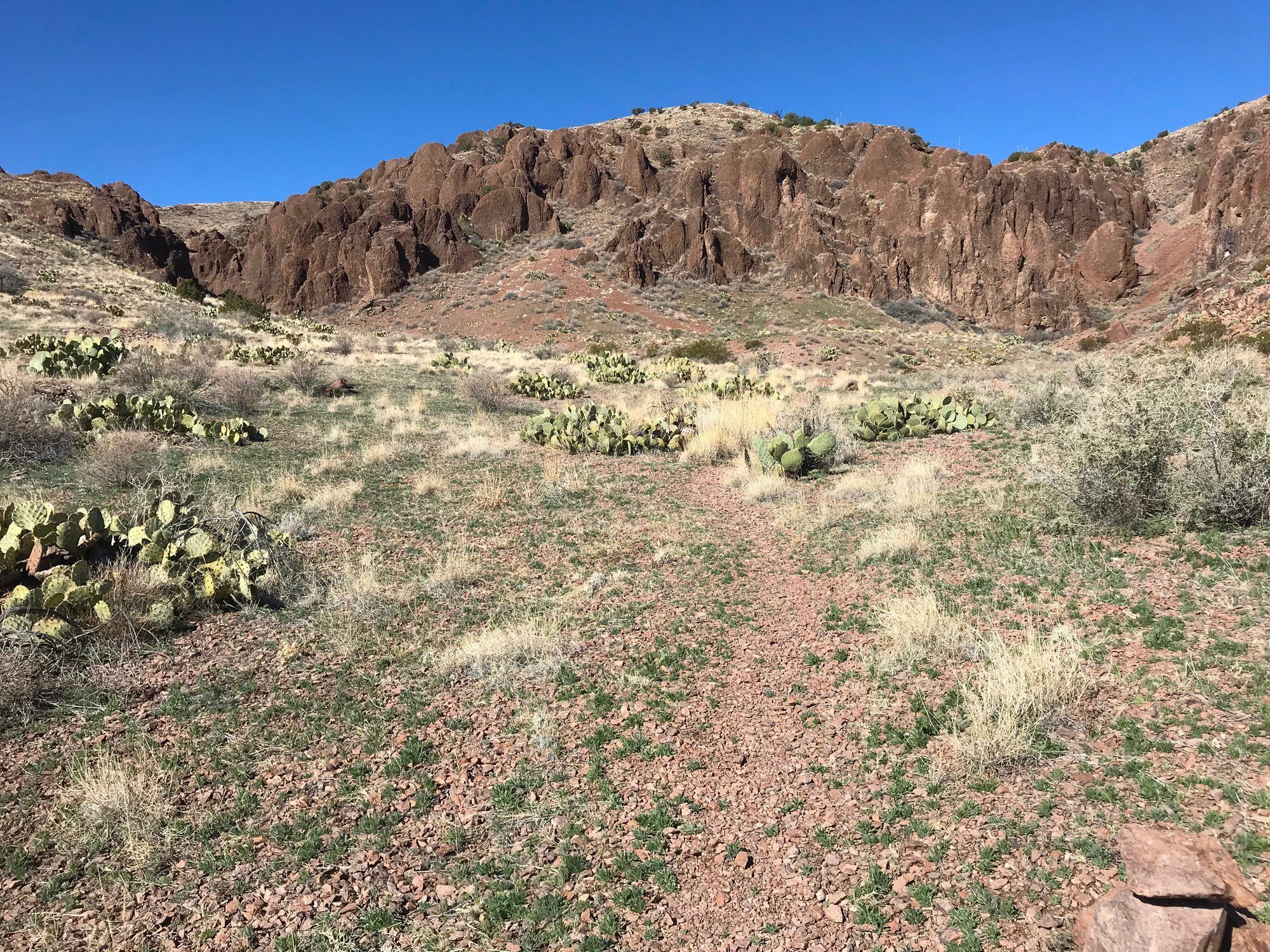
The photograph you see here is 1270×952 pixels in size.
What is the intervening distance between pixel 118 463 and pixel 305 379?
9.38 meters

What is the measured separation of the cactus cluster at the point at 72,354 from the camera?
15.1 metres

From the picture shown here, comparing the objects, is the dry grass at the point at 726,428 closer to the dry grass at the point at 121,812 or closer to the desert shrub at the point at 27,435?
the dry grass at the point at 121,812

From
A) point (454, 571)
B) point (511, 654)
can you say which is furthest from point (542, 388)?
point (511, 654)

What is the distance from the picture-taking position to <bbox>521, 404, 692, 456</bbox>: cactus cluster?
42.5 ft

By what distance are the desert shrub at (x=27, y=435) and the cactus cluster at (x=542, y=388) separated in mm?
10828

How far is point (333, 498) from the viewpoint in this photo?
918 cm

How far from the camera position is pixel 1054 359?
2916 centimetres

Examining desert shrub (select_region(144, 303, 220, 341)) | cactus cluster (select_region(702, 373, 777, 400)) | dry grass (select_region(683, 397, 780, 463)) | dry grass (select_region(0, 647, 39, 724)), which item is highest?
desert shrub (select_region(144, 303, 220, 341))

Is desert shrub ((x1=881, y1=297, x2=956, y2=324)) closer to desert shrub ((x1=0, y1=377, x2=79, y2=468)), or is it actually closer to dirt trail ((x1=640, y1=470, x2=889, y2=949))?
dirt trail ((x1=640, y1=470, x2=889, y2=949))

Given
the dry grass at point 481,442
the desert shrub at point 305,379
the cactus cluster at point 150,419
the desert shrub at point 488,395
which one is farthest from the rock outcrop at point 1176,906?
the desert shrub at point 305,379

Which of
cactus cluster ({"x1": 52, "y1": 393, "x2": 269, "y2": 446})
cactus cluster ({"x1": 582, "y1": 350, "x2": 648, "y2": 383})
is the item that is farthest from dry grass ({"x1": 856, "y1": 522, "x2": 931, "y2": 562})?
cactus cluster ({"x1": 582, "y1": 350, "x2": 648, "y2": 383})

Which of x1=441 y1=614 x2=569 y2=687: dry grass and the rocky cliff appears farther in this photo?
the rocky cliff

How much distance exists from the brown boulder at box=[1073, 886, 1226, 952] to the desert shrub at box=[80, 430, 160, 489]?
1010 cm

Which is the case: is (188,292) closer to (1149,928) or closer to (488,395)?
(488,395)
